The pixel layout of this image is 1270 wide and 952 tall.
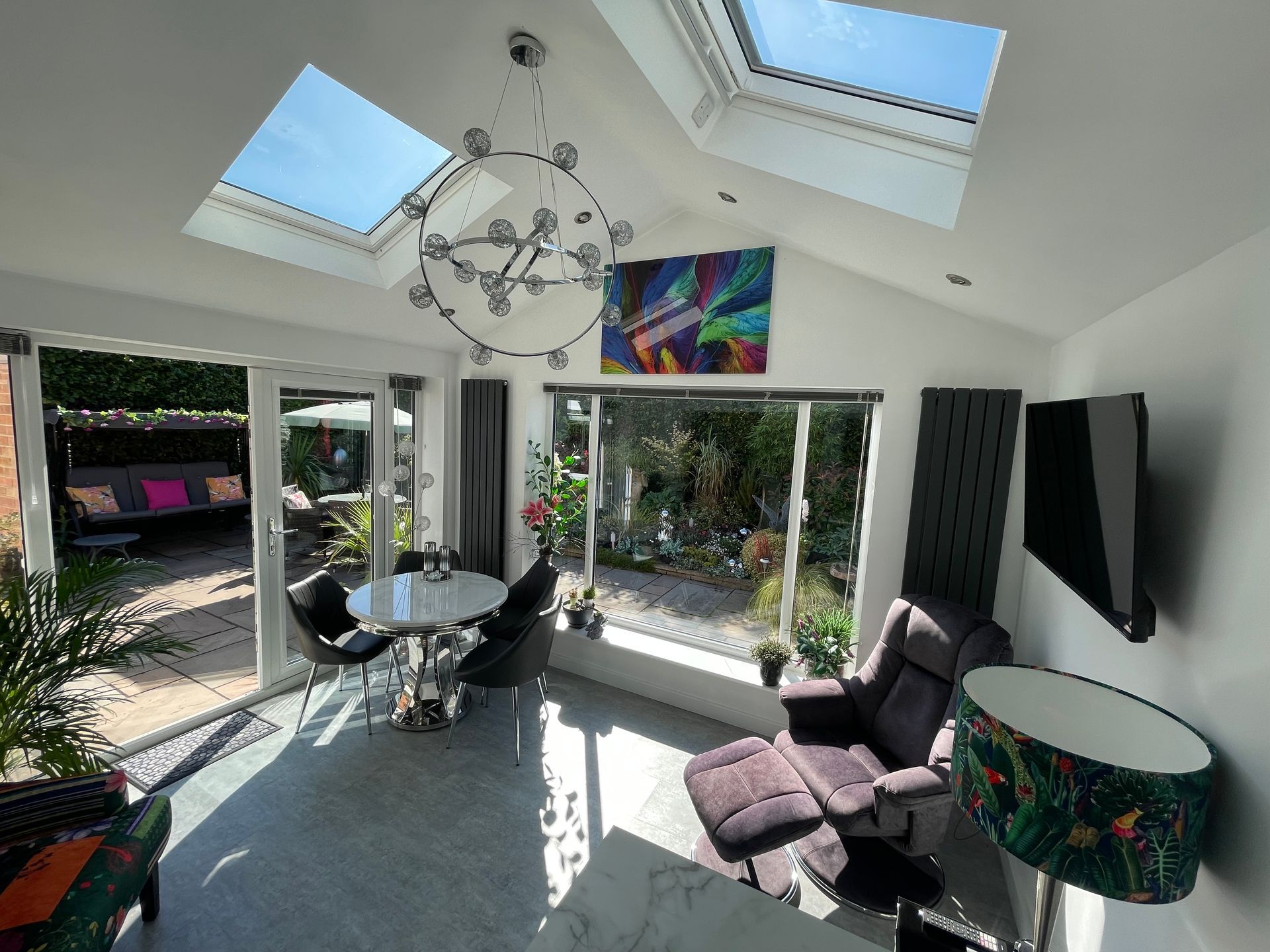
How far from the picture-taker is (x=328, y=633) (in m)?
3.50

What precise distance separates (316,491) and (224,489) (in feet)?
11.2

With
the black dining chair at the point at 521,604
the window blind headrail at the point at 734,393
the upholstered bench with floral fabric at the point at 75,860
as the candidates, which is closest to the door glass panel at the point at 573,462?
the window blind headrail at the point at 734,393

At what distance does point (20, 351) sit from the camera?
2.43m

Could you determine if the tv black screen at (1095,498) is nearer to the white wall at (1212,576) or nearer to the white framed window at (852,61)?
the white wall at (1212,576)

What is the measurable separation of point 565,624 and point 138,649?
2.51 m

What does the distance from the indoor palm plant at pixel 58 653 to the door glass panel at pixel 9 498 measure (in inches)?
24.8

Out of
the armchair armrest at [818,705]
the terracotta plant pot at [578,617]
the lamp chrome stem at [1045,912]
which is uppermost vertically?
the lamp chrome stem at [1045,912]

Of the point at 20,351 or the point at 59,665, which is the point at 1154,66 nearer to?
the point at 59,665

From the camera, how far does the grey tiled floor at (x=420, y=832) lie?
206cm

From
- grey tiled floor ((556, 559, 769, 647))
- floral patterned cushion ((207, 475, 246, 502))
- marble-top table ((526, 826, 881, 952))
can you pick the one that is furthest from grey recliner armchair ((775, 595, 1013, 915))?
floral patterned cushion ((207, 475, 246, 502))

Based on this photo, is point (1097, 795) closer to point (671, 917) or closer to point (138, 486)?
point (671, 917)

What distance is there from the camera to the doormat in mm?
2781

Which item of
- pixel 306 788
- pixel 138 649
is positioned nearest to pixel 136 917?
pixel 306 788

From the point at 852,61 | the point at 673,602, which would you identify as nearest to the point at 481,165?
the point at 852,61
